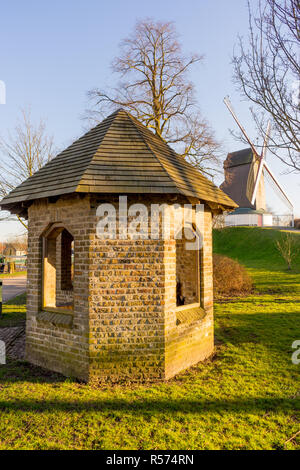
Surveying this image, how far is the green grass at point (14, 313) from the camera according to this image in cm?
1084

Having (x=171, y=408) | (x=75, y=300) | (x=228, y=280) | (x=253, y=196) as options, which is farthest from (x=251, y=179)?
(x=171, y=408)

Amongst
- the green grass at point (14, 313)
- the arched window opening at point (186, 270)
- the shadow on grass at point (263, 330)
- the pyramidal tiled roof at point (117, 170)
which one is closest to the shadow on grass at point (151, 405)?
the arched window opening at point (186, 270)

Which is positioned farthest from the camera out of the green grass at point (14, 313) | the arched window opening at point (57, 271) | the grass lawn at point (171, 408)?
the green grass at point (14, 313)

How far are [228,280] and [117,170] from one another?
12.2 metres

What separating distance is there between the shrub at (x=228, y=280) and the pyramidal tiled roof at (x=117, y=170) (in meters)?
9.64

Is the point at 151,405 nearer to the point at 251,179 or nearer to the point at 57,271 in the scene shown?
the point at 57,271

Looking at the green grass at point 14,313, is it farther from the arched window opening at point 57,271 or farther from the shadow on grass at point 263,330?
the shadow on grass at point 263,330

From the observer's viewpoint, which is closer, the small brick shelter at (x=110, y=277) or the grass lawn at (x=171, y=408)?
the grass lawn at (x=171, y=408)

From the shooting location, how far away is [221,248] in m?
36.4

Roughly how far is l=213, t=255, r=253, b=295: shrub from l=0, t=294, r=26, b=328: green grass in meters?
9.31

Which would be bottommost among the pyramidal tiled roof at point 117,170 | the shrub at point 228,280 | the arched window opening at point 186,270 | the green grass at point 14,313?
the green grass at point 14,313

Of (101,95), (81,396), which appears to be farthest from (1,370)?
(101,95)

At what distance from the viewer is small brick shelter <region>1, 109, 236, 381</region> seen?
5.36 m

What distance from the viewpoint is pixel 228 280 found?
53.8 feet
